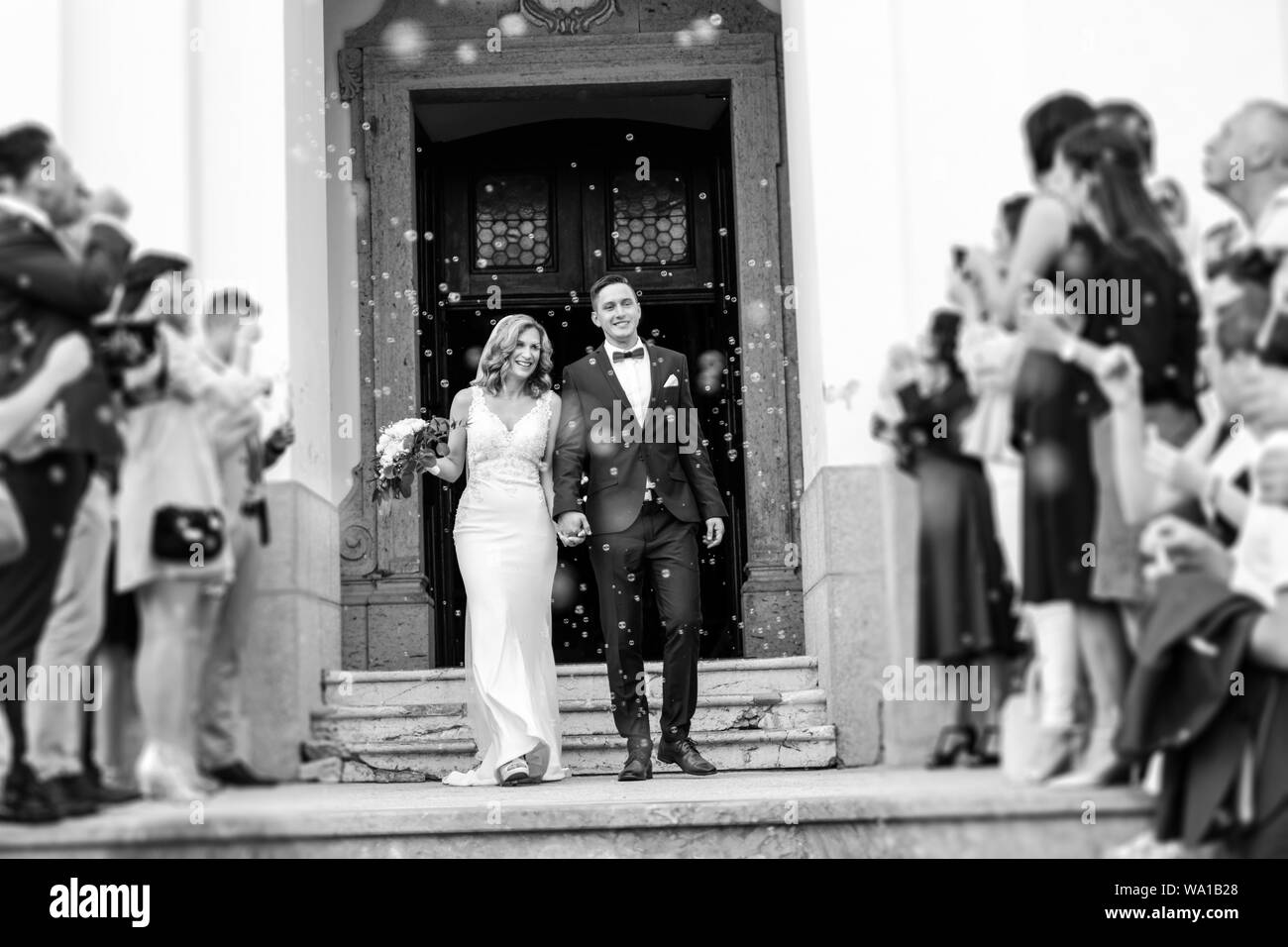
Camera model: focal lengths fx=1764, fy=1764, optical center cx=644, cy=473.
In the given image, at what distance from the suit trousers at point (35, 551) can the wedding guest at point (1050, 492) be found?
1.22 meters

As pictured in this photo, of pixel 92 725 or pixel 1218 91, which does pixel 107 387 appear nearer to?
pixel 92 725

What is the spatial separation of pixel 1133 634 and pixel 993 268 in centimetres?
52

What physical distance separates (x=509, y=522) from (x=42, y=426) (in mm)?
3904

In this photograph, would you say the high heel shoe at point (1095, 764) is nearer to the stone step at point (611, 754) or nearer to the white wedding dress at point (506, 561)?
the stone step at point (611, 754)

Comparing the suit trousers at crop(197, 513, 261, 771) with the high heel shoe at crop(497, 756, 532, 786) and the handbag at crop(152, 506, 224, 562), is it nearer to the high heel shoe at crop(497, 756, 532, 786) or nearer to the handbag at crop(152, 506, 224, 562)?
the handbag at crop(152, 506, 224, 562)

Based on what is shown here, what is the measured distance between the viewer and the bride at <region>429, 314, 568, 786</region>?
6.14 m

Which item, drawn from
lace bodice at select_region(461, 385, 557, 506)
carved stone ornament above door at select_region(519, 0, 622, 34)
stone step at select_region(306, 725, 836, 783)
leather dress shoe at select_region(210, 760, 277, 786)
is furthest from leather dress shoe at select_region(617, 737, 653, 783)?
carved stone ornament above door at select_region(519, 0, 622, 34)

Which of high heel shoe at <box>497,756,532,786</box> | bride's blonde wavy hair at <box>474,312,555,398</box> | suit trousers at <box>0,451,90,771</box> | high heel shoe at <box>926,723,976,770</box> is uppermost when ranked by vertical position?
bride's blonde wavy hair at <box>474,312,555,398</box>

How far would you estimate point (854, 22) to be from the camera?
260 centimetres

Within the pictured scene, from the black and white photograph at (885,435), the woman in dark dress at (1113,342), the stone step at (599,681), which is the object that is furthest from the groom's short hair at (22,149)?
the stone step at (599,681)

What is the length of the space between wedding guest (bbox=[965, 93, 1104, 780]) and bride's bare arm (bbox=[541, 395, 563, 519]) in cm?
397

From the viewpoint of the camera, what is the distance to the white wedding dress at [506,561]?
6141mm

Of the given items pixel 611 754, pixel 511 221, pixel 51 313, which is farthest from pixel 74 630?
pixel 511 221

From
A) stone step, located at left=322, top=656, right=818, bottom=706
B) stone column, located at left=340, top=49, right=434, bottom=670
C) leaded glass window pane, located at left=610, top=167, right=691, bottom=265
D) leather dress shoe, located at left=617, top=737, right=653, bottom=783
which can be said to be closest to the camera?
leather dress shoe, located at left=617, top=737, right=653, bottom=783
